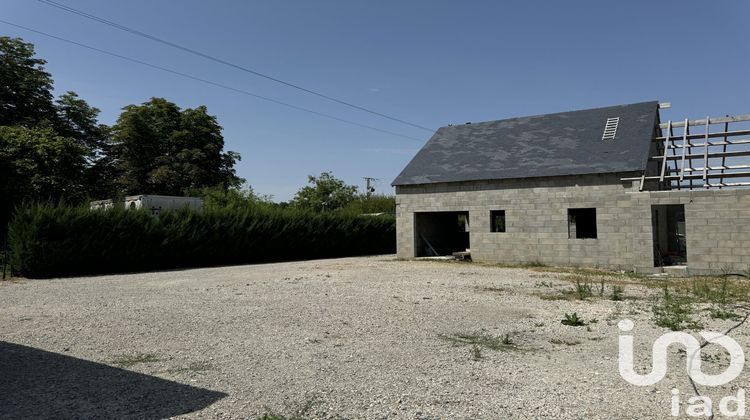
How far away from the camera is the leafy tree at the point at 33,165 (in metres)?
22.5

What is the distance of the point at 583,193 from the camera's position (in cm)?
1788

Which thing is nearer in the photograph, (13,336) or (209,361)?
(209,361)

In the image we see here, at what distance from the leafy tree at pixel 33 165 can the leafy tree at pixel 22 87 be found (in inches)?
211

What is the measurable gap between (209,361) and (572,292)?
8.43 metres

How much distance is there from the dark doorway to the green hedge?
49.2 feet

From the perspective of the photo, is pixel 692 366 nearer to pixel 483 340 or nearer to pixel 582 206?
pixel 483 340

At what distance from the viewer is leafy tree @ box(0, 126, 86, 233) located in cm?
2255

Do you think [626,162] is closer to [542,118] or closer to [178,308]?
[542,118]

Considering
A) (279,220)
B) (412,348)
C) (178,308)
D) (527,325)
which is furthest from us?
(279,220)

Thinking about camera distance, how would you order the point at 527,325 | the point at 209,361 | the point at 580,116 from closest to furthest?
the point at 209,361 → the point at 527,325 → the point at 580,116

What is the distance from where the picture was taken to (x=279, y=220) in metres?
23.7

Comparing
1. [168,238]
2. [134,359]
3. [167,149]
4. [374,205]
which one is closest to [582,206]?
[168,238]

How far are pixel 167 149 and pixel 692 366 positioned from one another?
1483 inches

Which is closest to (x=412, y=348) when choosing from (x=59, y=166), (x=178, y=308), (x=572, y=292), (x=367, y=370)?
(x=367, y=370)
